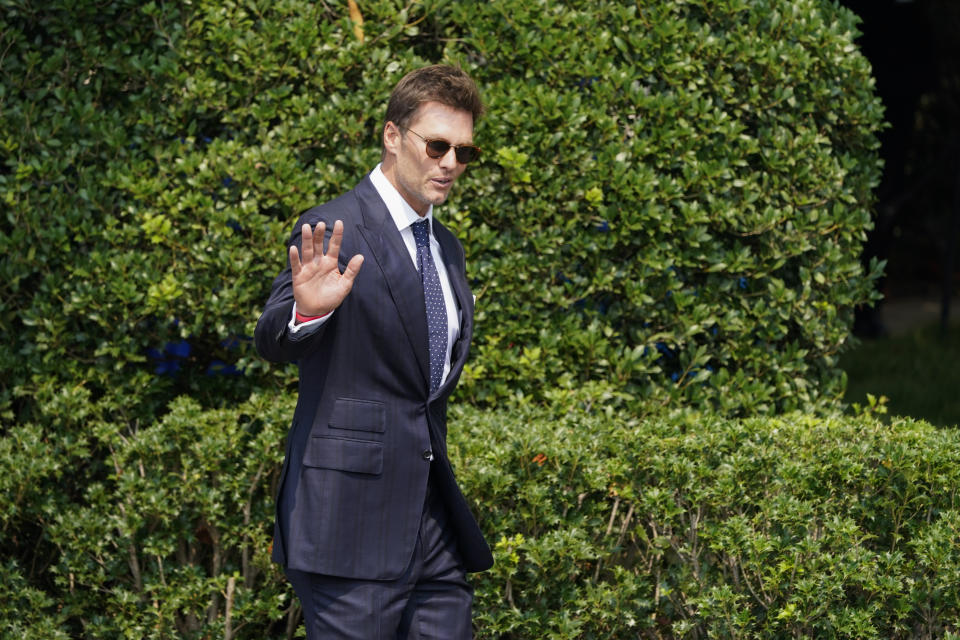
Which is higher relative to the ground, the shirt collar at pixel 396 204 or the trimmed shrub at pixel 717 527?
the shirt collar at pixel 396 204

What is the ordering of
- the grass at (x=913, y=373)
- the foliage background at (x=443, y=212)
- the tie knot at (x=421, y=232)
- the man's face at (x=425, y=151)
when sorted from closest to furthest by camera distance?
the man's face at (x=425, y=151) → the tie knot at (x=421, y=232) → the foliage background at (x=443, y=212) → the grass at (x=913, y=373)

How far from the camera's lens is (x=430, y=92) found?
3451 millimetres

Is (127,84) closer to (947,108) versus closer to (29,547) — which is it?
(29,547)

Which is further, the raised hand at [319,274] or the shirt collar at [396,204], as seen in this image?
the shirt collar at [396,204]

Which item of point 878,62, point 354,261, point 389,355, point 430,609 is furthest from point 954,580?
point 878,62

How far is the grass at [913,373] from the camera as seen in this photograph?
8891 millimetres

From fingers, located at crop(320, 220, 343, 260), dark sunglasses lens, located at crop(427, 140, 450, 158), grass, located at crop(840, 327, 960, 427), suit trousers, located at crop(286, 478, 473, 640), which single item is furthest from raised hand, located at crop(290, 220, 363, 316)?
grass, located at crop(840, 327, 960, 427)

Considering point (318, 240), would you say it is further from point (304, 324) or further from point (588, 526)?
point (588, 526)

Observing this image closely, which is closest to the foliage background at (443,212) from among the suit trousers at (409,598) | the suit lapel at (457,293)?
the suit lapel at (457,293)

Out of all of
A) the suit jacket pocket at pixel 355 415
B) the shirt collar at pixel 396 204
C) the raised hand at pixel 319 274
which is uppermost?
the shirt collar at pixel 396 204

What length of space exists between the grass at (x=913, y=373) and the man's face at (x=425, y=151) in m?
5.50

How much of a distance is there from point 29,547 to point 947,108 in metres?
13.3

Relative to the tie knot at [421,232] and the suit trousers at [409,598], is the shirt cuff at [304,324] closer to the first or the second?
the tie knot at [421,232]

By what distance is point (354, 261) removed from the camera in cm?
311
